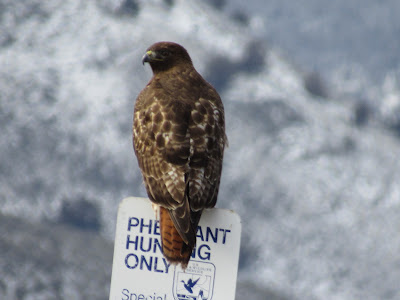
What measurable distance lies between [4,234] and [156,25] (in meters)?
5.81

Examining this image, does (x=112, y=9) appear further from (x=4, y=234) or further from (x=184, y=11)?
(x=4, y=234)

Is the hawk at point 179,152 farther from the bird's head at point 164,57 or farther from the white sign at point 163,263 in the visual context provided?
the bird's head at point 164,57

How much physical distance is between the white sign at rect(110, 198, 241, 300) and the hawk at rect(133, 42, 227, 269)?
52mm

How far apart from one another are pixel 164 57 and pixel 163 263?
140cm

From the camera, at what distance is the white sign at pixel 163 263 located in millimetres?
2459

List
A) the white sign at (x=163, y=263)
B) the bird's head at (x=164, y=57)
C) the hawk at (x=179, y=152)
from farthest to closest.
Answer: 1. the bird's head at (x=164, y=57)
2. the hawk at (x=179, y=152)
3. the white sign at (x=163, y=263)

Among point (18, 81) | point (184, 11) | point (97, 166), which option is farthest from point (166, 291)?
point (184, 11)

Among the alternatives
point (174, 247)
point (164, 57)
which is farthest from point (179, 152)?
point (164, 57)

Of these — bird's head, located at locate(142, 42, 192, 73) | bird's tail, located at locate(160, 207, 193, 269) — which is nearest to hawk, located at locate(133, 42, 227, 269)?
bird's tail, located at locate(160, 207, 193, 269)

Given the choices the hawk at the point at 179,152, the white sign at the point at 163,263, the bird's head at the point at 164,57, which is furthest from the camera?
the bird's head at the point at 164,57

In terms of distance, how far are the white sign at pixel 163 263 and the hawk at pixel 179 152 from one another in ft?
0.17

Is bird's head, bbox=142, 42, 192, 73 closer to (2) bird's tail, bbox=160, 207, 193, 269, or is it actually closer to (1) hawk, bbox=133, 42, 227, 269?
(1) hawk, bbox=133, 42, 227, 269

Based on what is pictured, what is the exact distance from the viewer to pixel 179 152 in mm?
2836

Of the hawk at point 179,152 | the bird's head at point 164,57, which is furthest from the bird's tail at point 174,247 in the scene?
the bird's head at point 164,57
